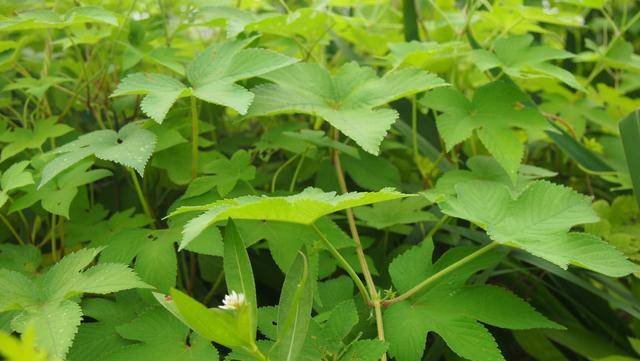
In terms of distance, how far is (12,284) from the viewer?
82cm

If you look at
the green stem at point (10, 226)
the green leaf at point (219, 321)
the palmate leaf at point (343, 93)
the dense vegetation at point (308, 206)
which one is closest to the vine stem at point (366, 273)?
the dense vegetation at point (308, 206)

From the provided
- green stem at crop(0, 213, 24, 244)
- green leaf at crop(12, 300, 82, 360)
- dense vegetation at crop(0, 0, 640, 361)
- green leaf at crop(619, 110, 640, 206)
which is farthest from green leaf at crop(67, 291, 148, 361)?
green leaf at crop(619, 110, 640, 206)

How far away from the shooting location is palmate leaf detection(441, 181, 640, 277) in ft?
2.71

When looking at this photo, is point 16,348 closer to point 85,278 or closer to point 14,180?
point 85,278

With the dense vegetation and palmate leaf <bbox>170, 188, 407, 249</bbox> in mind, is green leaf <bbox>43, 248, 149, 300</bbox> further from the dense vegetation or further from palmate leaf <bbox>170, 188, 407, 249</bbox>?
palmate leaf <bbox>170, 188, 407, 249</bbox>

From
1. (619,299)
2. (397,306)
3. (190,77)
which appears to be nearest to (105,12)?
(190,77)

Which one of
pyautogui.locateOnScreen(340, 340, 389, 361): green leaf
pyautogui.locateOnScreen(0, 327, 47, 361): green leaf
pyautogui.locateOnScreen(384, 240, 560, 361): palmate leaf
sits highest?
pyautogui.locateOnScreen(0, 327, 47, 361): green leaf

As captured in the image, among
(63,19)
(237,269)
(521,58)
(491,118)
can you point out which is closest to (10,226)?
(63,19)

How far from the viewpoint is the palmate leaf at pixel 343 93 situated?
100 cm

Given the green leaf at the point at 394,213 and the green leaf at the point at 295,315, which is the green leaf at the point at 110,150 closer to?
the green leaf at the point at 295,315

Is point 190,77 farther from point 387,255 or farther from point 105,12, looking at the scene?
point 387,255

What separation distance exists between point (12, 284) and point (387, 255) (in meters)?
0.71

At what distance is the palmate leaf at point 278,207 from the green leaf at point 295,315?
0.06 m

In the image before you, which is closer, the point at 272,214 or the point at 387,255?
the point at 272,214
